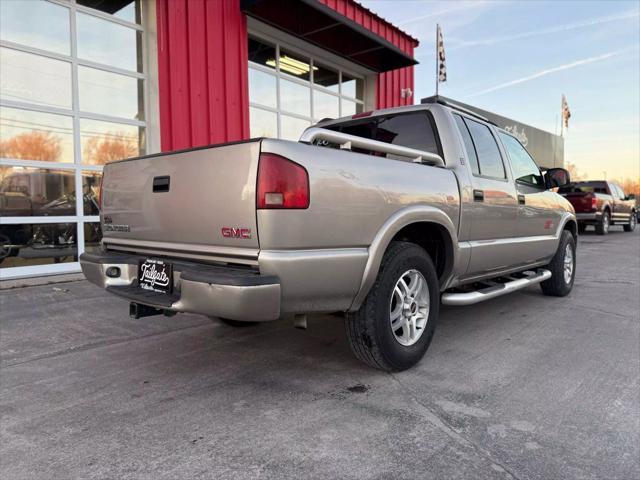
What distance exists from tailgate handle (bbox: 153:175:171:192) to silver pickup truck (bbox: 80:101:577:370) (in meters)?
0.02

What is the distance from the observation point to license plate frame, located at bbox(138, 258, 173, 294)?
8.94ft

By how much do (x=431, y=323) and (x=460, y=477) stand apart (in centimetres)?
142

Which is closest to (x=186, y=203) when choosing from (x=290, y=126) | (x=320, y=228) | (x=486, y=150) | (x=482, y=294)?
(x=320, y=228)

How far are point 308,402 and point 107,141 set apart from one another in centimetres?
618

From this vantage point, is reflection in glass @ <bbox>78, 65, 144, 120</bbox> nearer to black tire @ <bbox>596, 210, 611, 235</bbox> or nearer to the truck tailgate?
the truck tailgate

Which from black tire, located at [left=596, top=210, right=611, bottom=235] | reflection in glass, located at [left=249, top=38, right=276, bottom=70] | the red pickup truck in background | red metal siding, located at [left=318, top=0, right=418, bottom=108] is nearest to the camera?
reflection in glass, located at [left=249, top=38, right=276, bottom=70]

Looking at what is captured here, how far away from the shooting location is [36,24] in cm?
648

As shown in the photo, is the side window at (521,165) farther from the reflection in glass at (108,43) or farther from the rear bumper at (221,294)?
the reflection in glass at (108,43)

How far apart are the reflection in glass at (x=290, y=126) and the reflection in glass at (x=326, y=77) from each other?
113 cm

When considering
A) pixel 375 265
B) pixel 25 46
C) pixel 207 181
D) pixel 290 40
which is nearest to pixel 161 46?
pixel 25 46

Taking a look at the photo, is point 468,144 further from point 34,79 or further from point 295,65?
point 295,65

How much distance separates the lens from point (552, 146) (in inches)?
941

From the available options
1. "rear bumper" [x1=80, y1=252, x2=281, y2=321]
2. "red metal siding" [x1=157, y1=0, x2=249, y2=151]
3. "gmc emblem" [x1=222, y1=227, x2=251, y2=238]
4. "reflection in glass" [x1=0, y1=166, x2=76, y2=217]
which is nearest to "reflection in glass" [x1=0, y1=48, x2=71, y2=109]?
"reflection in glass" [x1=0, y1=166, x2=76, y2=217]

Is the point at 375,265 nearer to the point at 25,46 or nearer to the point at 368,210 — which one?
the point at 368,210
